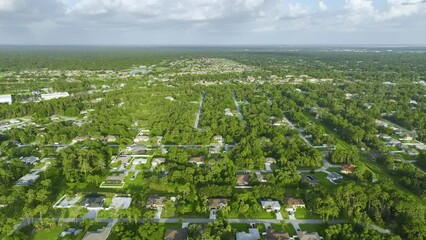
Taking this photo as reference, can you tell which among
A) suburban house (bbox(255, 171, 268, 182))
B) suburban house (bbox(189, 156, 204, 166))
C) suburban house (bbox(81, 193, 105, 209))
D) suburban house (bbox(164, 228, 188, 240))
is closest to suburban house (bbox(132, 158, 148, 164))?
suburban house (bbox(189, 156, 204, 166))

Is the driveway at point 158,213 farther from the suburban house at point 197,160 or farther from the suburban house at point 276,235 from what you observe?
the suburban house at point 197,160

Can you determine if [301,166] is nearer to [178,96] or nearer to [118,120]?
[118,120]

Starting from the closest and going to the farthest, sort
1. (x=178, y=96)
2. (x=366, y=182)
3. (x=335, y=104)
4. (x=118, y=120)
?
(x=366, y=182), (x=118, y=120), (x=335, y=104), (x=178, y=96)

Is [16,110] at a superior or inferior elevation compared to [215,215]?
superior

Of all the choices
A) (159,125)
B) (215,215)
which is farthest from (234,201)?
(159,125)

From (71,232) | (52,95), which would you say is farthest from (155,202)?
(52,95)

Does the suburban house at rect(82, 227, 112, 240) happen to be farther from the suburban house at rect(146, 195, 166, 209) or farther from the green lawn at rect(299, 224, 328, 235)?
the green lawn at rect(299, 224, 328, 235)

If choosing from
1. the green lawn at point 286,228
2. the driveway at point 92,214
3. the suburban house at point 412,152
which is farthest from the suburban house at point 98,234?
the suburban house at point 412,152
